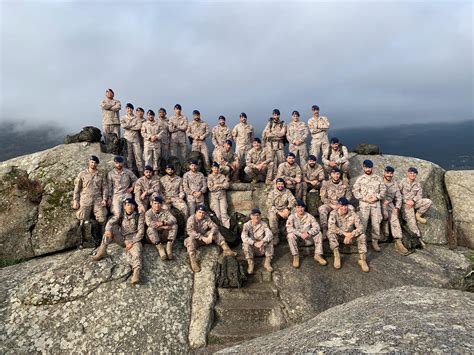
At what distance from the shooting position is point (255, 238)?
12.2 meters

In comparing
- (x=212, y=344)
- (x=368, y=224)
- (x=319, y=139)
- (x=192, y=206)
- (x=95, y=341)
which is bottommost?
(x=212, y=344)

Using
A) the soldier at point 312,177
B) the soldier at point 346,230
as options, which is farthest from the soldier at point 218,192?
the soldier at point 346,230

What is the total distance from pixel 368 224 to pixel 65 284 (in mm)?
11971

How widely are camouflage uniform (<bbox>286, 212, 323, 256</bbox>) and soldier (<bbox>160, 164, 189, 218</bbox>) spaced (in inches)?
176

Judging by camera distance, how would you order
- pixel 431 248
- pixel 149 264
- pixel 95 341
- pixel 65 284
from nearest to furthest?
pixel 95 341
pixel 65 284
pixel 149 264
pixel 431 248

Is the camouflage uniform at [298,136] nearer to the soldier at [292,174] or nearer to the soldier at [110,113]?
the soldier at [292,174]

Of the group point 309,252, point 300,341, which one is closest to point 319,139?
point 309,252

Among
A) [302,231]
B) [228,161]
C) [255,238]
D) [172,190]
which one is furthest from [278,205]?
[172,190]

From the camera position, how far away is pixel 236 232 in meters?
13.7

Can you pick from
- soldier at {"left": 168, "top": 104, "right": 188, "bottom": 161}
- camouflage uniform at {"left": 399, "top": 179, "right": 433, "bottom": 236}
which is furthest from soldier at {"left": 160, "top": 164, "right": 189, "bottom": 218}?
camouflage uniform at {"left": 399, "top": 179, "right": 433, "bottom": 236}

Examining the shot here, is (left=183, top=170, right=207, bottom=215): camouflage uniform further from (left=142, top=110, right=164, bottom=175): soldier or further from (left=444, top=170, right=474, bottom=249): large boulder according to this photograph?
(left=444, top=170, right=474, bottom=249): large boulder

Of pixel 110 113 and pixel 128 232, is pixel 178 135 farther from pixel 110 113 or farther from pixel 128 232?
pixel 128 232

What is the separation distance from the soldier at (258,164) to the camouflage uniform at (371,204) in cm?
442

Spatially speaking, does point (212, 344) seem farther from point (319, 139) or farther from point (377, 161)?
point (377, 161)
